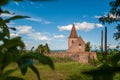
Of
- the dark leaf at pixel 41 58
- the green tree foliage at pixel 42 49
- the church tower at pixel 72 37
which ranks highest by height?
the church tower at pixel 72 37

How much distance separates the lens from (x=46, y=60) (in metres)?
0.70

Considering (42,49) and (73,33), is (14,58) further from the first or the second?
(73,33)

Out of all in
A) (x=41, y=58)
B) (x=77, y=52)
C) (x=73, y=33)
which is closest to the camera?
(x=41, y=58)

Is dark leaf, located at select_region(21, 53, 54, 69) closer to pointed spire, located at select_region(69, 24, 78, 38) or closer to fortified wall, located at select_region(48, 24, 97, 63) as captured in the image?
fortified wall, located at select_region(48, 24, 97, 63)

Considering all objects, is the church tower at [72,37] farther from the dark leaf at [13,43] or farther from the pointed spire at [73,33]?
the dark leaf at [13,43]

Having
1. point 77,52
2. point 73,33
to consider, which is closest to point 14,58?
point 77,52

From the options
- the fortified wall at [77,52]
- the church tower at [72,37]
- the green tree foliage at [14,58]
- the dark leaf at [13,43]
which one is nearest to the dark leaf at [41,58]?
the green tree foliage at [14,58]

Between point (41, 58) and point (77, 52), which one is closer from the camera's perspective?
point (41, 58)

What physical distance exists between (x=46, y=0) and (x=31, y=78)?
1735cm

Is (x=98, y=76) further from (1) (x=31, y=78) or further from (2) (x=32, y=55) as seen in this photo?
(1) (x=31, y=78)

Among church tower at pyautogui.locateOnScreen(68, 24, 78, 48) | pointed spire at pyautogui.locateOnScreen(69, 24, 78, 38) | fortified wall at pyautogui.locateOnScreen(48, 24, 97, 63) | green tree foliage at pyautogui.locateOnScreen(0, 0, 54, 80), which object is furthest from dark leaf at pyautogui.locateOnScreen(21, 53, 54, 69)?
church tower at pyautogui.locateOnScreen(68, 24, 78, 48)

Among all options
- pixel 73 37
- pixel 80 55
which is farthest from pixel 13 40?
pixel 73 37

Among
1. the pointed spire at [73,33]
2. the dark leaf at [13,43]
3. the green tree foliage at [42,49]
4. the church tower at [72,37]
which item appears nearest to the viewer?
the dark leaf at [13,43]

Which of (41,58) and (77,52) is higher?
(77,52)
